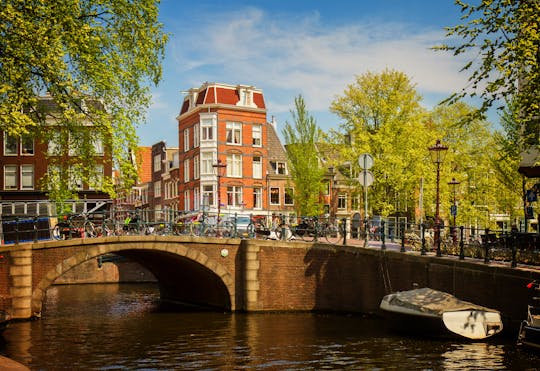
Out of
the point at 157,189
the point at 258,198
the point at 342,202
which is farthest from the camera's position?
the point at 157,189

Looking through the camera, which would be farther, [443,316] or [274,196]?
[274,196]


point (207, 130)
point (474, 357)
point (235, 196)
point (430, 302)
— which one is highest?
point (207, 130)

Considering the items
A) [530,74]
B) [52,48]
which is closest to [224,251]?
[52,48]

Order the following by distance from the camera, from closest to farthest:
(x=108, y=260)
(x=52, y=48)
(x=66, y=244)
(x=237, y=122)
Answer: (x=52, y=48) < (x=66, y=244) < (x=108, y=260) < (x=237, y=122)

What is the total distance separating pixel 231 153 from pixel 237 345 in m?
34.2

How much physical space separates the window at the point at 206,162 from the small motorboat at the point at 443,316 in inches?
1310

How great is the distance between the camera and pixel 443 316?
1891cm

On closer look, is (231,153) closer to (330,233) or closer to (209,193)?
(209,193)

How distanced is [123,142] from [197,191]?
108 ft

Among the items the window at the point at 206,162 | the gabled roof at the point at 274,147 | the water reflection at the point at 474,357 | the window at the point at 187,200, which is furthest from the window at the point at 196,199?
the water reflection at the point at 474,357

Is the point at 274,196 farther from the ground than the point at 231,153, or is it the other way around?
the point at 231,153

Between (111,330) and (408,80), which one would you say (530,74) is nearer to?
(111,330)

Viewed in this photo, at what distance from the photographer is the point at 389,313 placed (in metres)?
20.9

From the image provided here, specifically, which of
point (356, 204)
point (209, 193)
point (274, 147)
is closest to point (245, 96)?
point (274, 147)
